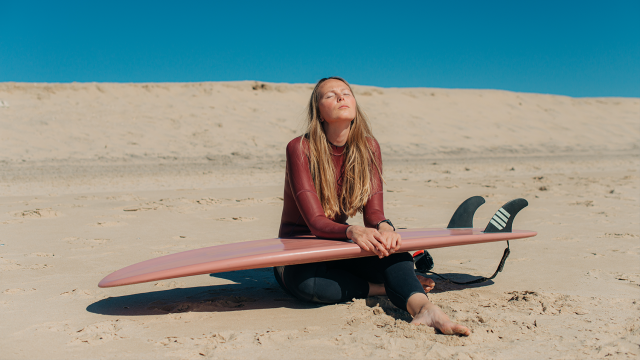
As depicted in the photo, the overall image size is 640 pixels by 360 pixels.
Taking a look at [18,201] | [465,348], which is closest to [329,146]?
[465,348]

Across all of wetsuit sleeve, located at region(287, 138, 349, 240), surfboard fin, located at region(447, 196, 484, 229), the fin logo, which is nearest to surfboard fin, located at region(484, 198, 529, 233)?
the fin logo

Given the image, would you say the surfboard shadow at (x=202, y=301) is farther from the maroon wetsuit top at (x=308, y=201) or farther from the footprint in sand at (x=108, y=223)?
the footprint in sand at (x=108, y=223)

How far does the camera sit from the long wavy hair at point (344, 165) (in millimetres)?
2408

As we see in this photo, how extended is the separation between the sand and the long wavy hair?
19.6 inches

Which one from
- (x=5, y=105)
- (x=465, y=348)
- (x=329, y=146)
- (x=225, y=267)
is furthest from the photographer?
(x=5, y=105)

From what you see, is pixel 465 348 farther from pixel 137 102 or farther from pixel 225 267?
pixel 137 102

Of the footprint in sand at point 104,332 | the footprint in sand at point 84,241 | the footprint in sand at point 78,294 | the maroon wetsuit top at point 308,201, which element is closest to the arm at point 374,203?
the maroon wetsuit top at point 308,201

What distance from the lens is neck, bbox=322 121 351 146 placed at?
2.47 metres

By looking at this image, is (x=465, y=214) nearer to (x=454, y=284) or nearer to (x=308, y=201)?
(x=454, y=284)

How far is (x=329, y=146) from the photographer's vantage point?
2.49 m

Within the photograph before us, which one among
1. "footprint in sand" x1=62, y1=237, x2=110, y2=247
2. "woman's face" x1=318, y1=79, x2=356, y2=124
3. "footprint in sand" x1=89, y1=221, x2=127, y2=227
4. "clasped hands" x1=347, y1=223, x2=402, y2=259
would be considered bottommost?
"footprint in sand" x1=62, y1=237, x2=110, y2=247

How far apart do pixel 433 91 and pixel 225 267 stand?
21.6 metres

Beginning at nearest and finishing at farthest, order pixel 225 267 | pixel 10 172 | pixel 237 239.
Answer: pixel 225 267 → pixel 237 239 → pixel 10 172

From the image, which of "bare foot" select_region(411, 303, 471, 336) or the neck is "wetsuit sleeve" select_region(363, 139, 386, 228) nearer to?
the neck
